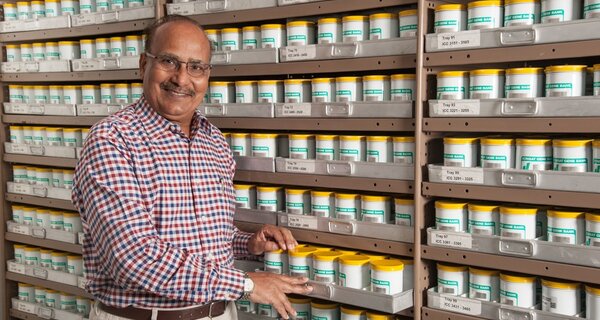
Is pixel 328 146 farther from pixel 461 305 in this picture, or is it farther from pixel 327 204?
pixel 461 305

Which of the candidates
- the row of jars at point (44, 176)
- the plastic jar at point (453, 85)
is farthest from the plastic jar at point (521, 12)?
the row of jars at point (44, 176)

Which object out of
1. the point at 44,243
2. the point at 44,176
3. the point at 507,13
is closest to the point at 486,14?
the point at 507,13

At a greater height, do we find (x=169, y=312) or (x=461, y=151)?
(x=461, y=151)

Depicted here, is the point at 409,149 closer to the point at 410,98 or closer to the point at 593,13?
the point at 410,98

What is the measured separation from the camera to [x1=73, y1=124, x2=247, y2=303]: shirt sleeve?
1.90 metres

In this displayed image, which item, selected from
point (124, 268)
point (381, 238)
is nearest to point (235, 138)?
point (381, 238)

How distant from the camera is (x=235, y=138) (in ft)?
9.12

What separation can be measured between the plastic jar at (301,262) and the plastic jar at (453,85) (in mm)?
795

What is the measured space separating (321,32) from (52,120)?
1773 millimetres

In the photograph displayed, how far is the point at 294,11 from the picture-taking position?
258cm

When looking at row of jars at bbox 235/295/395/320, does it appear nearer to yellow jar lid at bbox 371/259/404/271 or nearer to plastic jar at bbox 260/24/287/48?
yellow jar lid at bbox 371/259/404/271

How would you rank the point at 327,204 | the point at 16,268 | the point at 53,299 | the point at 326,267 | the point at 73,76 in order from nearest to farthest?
the point at 326,267 → the point at 327,204 → the point at 73,76 → the point at 53,299 → the point at 16,268

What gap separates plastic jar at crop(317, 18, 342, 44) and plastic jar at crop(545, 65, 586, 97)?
2.74ft

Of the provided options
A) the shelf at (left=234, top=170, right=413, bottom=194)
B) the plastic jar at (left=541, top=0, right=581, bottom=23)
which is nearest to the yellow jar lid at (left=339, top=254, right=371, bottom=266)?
the shelf at (left=234, top=170, right=413, bottom=194)
